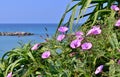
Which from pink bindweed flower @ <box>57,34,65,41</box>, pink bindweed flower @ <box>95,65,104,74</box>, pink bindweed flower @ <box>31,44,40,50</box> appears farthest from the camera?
pink bindweed flower @ <box>31,44,40,50</box>

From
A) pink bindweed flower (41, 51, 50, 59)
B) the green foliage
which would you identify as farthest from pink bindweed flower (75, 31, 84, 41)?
pink bindweed flower (41, 51, 50, 59)

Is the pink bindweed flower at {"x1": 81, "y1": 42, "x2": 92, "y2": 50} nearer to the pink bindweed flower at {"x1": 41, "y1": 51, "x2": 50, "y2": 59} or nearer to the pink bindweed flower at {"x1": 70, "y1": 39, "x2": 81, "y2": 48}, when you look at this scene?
the pink bindweed flower at {"x1": 70, "y1": 39, "x2": 81, "y2": 48}

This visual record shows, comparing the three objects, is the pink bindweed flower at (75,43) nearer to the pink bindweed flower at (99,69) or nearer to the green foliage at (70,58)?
the green foliage at (70,58)

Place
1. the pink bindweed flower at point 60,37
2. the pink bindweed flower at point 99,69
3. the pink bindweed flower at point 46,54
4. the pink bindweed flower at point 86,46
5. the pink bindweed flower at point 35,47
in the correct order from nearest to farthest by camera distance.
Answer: the pink bindweed flower at point 99,69 → the pink bindweed flower at point 86,46 → the pink bindweed flower at point 46,54 → the pink bindweed flower at point 60,37 → the pink bindweed flower at point 35,47

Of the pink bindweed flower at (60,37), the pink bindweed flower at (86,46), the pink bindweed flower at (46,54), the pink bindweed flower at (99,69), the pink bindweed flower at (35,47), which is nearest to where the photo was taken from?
the pink bindweed flower at (99,69)

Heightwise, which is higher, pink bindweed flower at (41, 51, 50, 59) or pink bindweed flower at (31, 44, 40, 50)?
pink bindweed flower at (31, 44, 40, 50)

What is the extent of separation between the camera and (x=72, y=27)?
3.21 m

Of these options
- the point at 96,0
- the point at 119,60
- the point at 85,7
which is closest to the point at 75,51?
the point at 119,60

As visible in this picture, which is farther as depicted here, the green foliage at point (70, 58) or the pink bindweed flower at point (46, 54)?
the pink bindweed flower at point (46, 54)

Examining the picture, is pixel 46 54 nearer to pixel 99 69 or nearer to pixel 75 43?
pixel 75 43

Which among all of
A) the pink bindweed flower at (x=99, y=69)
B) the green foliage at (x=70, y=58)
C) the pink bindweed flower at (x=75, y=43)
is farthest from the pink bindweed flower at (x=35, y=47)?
the pink bindweed flower at (x=99, y=69)

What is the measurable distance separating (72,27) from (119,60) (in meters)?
0.81

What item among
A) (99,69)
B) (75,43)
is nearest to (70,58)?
(75,43)

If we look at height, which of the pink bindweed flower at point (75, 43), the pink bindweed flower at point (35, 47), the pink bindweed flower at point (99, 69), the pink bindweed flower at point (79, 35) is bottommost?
the pink bindweed flower at point (99, 69)
